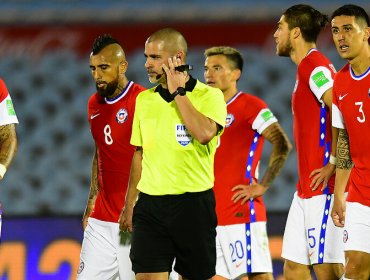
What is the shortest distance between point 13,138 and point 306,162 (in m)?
1.54

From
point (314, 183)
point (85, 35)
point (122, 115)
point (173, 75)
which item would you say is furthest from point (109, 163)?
point (85, 35)

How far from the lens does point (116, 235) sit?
18.4 feet

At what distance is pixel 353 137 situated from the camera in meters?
5.05

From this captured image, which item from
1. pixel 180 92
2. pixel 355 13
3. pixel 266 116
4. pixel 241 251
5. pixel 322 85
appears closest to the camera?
pixel 180 92

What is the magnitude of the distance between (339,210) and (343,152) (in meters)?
0.29

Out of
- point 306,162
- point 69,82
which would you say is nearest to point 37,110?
point 69,82

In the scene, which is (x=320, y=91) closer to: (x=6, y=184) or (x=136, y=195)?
(x=136, y=195)

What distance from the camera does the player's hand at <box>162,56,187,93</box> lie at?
4.80 m

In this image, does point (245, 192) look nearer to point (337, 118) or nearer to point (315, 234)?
point (315, 234)

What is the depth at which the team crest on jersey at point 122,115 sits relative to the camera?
5.64 meters

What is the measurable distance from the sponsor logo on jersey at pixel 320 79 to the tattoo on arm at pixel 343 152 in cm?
32

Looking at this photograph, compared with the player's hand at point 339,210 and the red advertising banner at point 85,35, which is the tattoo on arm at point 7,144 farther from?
the red advertising banner at point 85,35

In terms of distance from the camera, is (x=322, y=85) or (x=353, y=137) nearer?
(x=353, y=137)

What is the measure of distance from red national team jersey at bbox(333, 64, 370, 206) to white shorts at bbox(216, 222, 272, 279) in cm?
123
